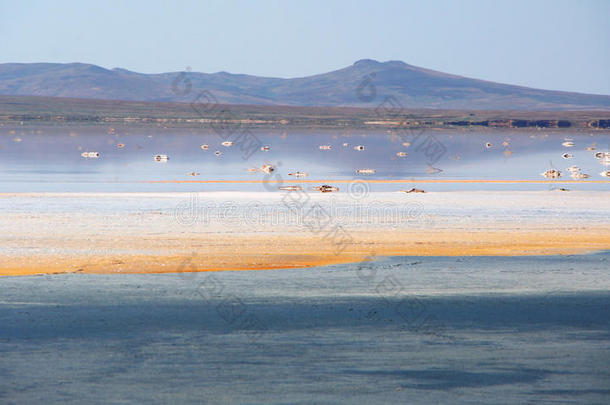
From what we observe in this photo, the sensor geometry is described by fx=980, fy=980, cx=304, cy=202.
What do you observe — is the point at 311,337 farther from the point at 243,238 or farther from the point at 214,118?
the point at 214,118

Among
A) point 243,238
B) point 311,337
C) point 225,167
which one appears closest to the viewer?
point 311,337

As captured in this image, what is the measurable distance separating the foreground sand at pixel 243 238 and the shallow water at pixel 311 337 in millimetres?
1099

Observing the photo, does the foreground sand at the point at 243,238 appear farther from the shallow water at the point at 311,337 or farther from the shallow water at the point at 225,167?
the shallow water at the point at 225,167

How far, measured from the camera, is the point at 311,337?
9.93 m

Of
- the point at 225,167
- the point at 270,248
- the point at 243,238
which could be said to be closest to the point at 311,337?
the point at 270,248

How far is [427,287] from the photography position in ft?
41.0

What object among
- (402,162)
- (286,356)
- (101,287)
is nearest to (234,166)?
(402,162)

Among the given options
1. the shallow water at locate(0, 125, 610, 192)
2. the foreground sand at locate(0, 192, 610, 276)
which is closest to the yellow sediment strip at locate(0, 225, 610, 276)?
the foreground sand at locate(0, 192, 610, 276)

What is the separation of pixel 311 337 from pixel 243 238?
7.01 m

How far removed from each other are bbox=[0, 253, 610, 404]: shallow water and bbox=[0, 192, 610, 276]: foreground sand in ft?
3.61

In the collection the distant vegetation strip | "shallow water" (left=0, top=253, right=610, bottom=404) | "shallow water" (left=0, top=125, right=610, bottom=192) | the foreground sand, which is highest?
"shallow water" (left=0, top=253, right=610, bottom=404)

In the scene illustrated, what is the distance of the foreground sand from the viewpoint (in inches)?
569

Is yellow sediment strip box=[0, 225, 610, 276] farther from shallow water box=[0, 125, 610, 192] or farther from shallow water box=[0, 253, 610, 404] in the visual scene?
shallow water box=[0, 125, 610, 192]

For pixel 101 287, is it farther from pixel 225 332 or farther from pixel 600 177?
pixel 600 177
